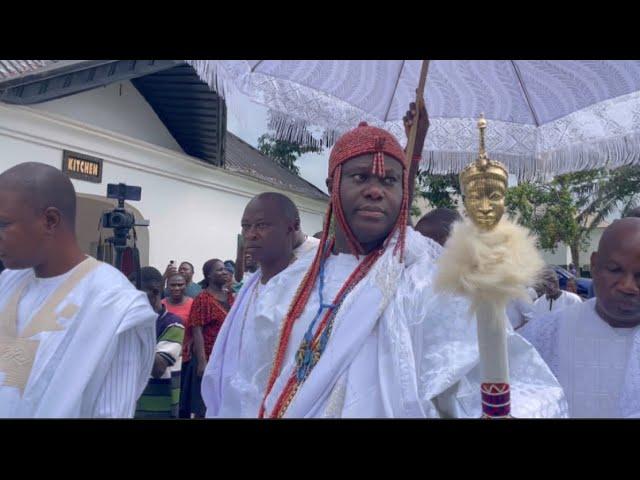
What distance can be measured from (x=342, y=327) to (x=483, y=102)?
1567 millimetres

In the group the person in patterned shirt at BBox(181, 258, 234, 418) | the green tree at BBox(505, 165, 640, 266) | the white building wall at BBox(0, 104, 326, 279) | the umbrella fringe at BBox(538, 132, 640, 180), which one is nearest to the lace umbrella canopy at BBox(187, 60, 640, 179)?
the umbrella fringe at BBox(538, 132, 640, 180)

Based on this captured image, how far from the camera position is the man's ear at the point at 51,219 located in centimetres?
215

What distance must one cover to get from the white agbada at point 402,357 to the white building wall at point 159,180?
Answer: 6.73 m

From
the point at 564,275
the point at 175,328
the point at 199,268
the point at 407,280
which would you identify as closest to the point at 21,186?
the point at 407,280

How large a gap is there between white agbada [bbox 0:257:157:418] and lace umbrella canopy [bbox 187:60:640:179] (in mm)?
1047

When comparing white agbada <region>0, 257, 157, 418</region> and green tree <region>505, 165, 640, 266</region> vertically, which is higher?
green tree <region>505, 165, 640, 266</region>

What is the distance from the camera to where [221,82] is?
8.68 ft

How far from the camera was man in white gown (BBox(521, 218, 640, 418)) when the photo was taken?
2.23 m

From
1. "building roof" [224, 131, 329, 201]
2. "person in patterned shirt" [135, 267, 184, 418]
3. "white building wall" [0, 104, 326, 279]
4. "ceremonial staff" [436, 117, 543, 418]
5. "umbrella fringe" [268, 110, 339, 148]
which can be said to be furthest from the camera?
"building roof" [224, 131, 329, 201]

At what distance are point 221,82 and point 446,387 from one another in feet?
4.91

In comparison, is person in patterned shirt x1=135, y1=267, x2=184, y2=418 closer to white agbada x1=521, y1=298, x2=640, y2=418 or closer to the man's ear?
the man's ear

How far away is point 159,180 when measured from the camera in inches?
443

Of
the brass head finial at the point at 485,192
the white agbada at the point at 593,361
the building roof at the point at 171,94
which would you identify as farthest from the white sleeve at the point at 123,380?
the building roof at the point at 171,94

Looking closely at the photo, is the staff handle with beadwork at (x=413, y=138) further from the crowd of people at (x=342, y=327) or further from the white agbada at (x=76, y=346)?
the white agbada at (x=76, y=346)
